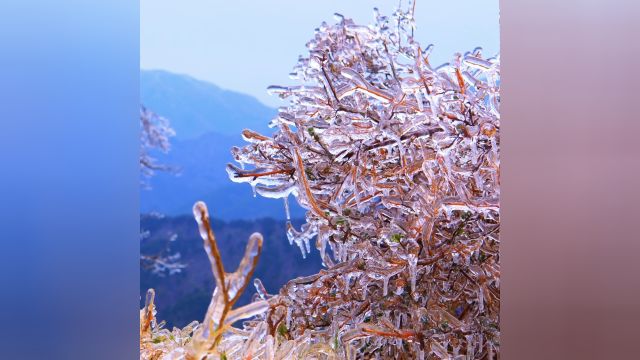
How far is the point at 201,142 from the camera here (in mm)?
8148

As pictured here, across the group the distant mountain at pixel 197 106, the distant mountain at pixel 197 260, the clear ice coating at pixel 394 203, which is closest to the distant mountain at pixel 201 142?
the distant mountain at pixel 197 106

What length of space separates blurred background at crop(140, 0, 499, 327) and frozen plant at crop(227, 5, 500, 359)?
5.20m

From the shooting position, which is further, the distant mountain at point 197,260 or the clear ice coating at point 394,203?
the distant mountain at point 197,260

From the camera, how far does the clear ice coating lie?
147 cm

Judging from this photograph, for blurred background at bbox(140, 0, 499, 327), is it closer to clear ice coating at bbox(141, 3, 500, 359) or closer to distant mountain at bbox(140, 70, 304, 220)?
distant mountain at bbox(140, 70, 304, 220)

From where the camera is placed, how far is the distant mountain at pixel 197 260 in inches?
300

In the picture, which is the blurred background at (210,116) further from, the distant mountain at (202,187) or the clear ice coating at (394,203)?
the clear ice coating at (394,203)
